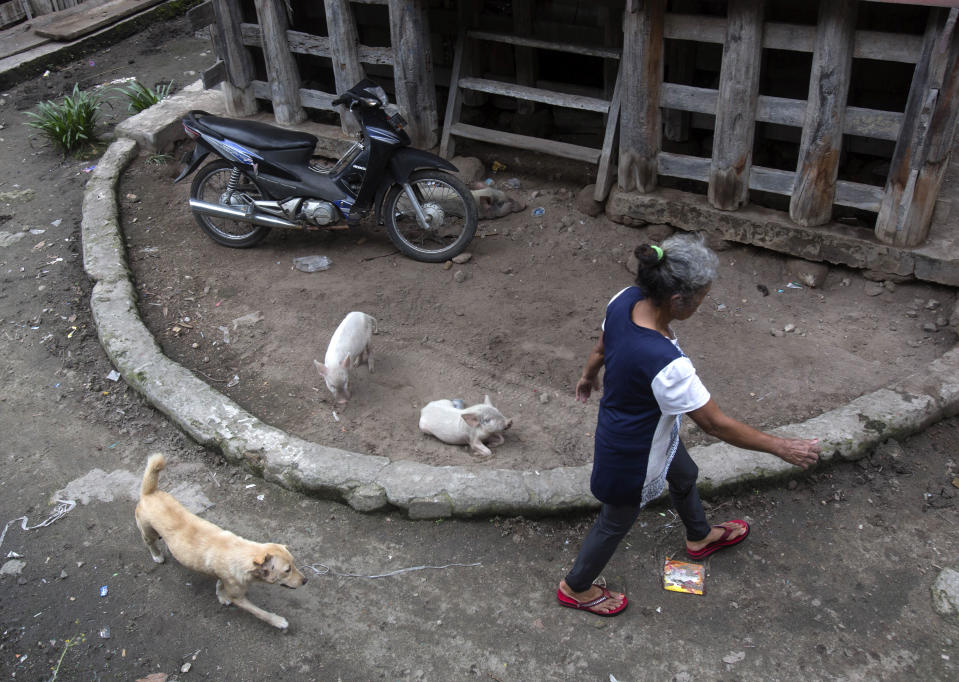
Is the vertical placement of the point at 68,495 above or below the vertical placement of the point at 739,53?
below

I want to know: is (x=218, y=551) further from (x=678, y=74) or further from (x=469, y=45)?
(x=678, y=74)

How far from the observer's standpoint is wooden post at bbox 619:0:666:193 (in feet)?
19.2

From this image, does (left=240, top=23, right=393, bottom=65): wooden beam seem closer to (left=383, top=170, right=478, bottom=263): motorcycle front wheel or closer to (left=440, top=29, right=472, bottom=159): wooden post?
(left=440, top=29, right=472, bottom=159): wooden post

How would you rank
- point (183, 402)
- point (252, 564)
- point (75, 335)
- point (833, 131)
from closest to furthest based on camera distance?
point (252, 564), point (183, 402), point (833, 131), point (75, 335)

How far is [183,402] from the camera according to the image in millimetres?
5027

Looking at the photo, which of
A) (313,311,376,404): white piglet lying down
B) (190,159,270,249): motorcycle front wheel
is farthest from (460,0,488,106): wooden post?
(313,311,376,404): white piglet lying down

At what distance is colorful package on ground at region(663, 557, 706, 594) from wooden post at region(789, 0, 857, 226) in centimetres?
313

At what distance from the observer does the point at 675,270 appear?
3.00 metres

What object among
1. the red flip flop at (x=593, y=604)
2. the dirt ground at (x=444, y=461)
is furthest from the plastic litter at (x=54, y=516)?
A: the red flip flop at (x=593, y=604)

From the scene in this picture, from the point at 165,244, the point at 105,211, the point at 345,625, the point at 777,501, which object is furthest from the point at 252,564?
the point at 105,211

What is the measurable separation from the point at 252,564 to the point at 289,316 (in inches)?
109

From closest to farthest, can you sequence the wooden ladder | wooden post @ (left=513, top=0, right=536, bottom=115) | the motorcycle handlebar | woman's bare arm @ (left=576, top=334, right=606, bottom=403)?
woman's bare arm @ (left=576, top=334, right=606, bottom=403) < the motorcycle handlebar < the wooden ladder < wooden post @ (left=513, top=0, right=536, bottom=115)

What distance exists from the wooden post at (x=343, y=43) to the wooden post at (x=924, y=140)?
4381 millimetres

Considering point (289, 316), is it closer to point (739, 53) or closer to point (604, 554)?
point (604, 554)
